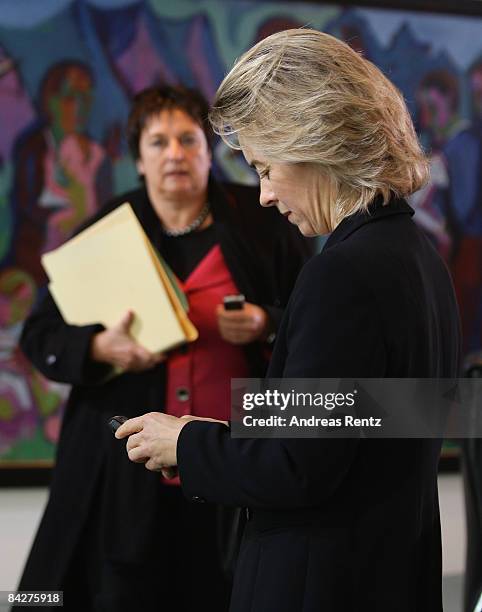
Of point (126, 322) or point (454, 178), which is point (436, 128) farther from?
point (126, 322)

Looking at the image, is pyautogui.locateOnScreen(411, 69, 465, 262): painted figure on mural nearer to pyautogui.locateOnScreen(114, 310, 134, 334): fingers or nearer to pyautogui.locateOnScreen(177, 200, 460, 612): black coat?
pyautogui.locateOnScreen(114, 310, 134, 334): fingers

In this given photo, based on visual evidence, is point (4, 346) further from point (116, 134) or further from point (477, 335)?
point (477, 335)

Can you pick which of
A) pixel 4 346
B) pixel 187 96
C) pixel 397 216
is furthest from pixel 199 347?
pixel 4 346

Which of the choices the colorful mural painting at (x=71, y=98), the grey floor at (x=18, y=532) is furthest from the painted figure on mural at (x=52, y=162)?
the grey floor at (x=18, y=532)

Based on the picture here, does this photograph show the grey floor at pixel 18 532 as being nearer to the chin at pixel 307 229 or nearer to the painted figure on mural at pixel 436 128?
the painted figure on mural at pixel 436 128

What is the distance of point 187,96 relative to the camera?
2.34m

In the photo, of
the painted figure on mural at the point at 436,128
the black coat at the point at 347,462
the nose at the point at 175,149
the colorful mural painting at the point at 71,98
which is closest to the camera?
the black coat at the point at 347,462

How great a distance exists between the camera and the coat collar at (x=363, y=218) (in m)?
1.28

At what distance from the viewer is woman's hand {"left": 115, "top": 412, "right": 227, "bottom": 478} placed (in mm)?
1313

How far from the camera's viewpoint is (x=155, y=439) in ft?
4.36

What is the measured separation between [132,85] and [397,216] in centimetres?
216

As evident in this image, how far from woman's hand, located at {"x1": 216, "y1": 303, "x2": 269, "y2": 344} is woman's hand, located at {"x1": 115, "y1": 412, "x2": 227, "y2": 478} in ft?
2.70

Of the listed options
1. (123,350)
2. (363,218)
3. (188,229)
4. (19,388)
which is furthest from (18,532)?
(363,218)

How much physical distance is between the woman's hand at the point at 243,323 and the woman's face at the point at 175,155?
32 centimetres
